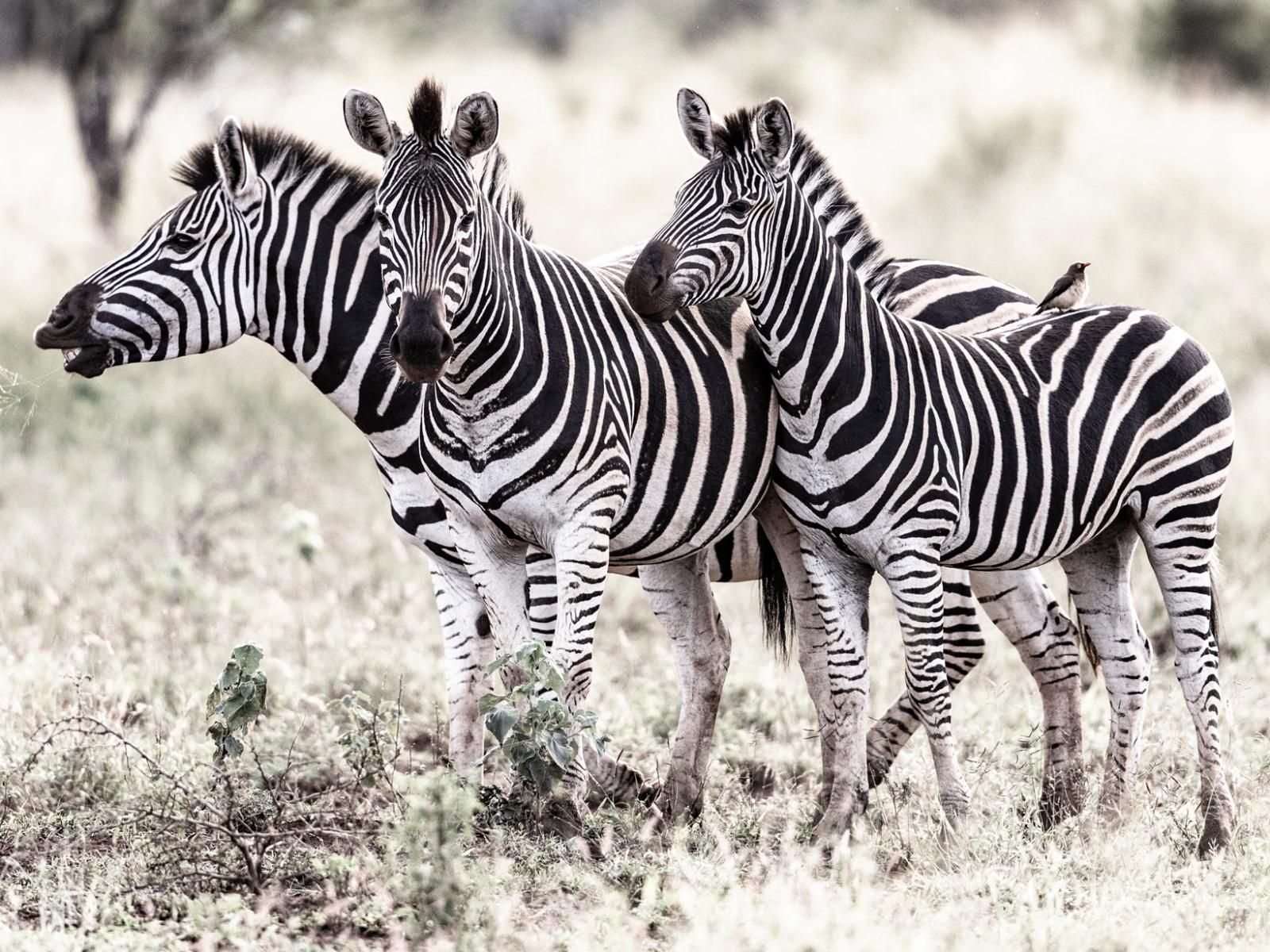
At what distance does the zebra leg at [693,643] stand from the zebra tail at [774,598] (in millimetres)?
207

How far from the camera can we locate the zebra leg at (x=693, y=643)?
5570 millimetres

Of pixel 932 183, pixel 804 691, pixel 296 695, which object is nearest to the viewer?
pixel 296 695

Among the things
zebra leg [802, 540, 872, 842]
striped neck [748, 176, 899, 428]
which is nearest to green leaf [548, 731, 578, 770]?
zebra leg [802, 540, 872, 842]

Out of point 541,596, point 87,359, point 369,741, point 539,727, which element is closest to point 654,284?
point 541,596

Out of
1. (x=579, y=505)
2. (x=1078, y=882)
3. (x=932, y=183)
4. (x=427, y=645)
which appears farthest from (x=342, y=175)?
(x=932, y=183)

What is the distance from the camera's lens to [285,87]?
16969 millimetres

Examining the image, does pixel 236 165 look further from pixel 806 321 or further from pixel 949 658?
pixel 949 658

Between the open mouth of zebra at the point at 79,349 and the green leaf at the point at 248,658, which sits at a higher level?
the open mouth of zebra at the point at 79,349

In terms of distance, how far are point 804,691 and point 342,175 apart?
3002 mm

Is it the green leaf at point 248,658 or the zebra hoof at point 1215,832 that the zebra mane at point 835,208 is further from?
the green leaf at point 248,658

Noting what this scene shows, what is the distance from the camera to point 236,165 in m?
4.93

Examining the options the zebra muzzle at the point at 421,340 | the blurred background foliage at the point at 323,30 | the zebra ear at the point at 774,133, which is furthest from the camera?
the blurred background foliage at the point at 323,30

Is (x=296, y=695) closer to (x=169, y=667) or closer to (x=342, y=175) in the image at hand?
(x=169, y=667)

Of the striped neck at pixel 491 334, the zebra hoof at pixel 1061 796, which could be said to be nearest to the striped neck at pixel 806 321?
the striped neck at pixel 491 334
